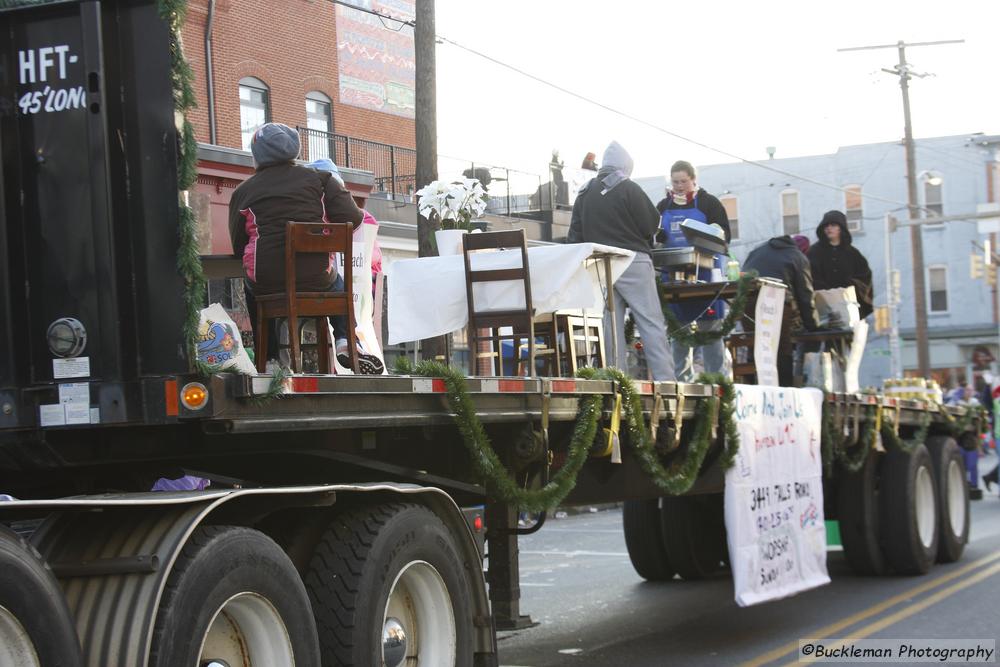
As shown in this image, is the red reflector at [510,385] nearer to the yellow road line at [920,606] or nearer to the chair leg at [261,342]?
the chair leg at [261,342]

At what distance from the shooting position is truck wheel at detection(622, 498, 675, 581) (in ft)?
36.6

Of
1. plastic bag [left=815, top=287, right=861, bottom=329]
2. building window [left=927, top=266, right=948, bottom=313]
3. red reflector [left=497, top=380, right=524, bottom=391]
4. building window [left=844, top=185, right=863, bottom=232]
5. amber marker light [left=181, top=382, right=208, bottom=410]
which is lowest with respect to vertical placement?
red reflector [left=497, top=380, right=524, bottom=391]

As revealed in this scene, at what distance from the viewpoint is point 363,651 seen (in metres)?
4.92

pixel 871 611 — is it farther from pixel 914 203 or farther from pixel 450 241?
pixel 914 203

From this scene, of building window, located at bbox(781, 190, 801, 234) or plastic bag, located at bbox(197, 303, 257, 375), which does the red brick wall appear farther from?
building window, located at bbox(781, 190, 801, 234)

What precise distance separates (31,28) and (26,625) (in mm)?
2164

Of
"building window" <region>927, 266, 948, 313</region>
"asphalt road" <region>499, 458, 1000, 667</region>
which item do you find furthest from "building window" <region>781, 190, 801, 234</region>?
"asphalt road" <region>499, 458, 1000, 667</region>

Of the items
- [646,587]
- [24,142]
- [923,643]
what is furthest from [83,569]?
[646,587]

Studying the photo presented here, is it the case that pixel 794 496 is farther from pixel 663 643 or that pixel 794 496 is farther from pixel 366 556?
pixel 366 556

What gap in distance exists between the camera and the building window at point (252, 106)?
967 inches

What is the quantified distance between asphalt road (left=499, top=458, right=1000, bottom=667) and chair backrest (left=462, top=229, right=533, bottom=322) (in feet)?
7.45

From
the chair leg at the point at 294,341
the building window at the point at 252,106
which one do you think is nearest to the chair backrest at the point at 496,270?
the chair leg at the point at 294,341

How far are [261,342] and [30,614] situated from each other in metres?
2.80

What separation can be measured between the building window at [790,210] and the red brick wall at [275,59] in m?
24.1
